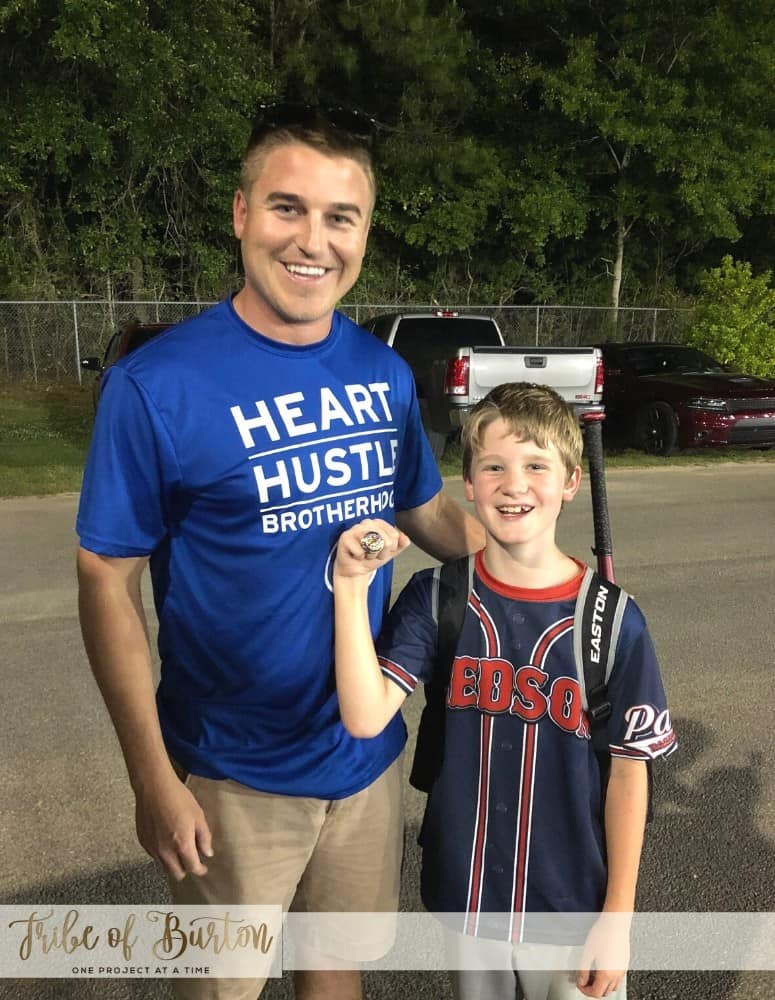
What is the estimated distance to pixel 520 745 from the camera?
5.79ft

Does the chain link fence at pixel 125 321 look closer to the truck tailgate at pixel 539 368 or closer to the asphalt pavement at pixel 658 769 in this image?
→ the truck tailgate at pixel 539 368

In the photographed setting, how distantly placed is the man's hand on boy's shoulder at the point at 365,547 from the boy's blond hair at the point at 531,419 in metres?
0.32

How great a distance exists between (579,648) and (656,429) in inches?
475

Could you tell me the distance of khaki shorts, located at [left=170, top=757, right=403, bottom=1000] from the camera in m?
1.83

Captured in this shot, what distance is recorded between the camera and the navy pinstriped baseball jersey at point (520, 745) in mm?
1724

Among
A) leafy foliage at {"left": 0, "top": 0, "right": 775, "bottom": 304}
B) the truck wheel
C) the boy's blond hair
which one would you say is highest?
leafy foliage at {"left": 0, "top": 0, "right": 775, "bottom": 304}

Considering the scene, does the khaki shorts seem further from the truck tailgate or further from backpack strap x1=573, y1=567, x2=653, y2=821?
the truck tailgate

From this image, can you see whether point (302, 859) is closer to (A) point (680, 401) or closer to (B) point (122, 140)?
(A) point (680, 401)

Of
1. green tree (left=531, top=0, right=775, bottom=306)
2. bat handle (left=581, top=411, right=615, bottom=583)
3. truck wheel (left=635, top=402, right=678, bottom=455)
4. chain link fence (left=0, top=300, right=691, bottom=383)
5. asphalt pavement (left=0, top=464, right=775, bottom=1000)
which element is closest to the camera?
bat handle (left=581, top=411, right=615, bottom=583)

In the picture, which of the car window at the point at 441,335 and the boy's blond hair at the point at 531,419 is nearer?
the boy's blond hair at the point at 531,419

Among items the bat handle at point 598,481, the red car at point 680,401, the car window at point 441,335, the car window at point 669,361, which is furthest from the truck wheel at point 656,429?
the bat handle at point 598,481

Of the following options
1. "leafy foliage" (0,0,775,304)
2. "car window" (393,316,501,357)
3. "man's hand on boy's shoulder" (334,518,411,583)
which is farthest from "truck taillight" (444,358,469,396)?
"leafy foliage" (0,0,775,304)

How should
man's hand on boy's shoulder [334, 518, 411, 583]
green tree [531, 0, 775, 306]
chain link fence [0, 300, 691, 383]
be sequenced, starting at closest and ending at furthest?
man's hand on boy's shoulder [334, 518, 411, 583], chain link fence [0, 300, 691, 383], green tree [531, 0, 775, 306]

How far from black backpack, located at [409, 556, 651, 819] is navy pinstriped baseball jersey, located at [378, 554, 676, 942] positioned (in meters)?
0.02
